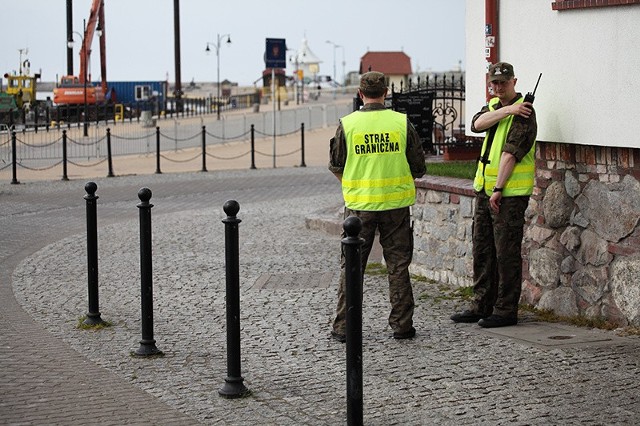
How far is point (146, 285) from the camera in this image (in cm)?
887

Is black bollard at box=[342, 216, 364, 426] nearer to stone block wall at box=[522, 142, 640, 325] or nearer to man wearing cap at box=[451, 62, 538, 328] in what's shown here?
man wearing cap at box=[451, 62, 538, 328]

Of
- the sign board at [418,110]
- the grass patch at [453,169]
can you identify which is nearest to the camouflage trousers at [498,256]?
the grass patch at [453,169]

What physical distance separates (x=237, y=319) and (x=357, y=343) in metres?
1.33

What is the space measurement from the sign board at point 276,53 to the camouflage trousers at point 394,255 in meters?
23.6

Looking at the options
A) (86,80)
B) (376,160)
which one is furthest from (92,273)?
(86,80)

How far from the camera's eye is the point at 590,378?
7.59 m

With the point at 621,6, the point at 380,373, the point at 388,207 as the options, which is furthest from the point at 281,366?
the point at 621,6

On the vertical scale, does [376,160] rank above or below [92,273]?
above

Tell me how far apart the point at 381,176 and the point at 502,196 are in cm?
95

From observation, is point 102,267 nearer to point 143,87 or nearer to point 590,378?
point 590,378

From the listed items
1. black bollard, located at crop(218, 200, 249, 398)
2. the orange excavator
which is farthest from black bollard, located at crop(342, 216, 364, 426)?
the orange excavator

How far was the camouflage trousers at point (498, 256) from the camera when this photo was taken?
30.3ft

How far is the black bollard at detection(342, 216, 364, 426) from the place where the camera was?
6449 millimetres

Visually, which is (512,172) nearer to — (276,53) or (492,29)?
(492,29)
